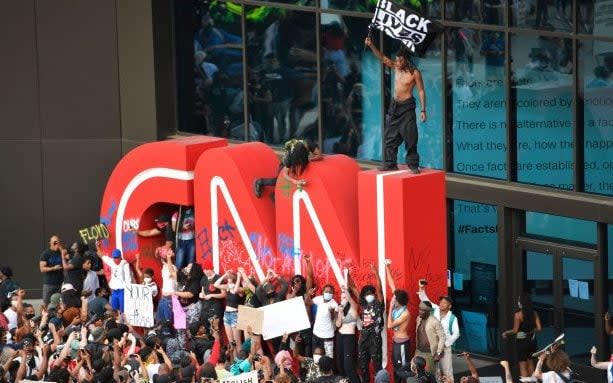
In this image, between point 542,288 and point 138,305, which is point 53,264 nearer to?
point 138,305

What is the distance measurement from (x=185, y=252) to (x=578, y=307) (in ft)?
21.7

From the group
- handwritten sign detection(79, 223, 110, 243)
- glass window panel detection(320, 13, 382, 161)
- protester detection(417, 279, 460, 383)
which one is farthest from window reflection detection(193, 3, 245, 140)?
protester detection(417, 279, 460, 383)

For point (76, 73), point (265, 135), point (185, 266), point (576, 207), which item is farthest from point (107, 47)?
point (576, 207)

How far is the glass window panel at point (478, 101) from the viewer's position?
27.0 meters

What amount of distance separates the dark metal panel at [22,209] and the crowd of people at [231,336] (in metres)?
4.92

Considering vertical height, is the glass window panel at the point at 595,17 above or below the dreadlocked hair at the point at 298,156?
above

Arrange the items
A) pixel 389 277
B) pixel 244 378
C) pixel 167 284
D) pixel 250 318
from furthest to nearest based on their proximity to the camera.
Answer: pixel 167 284
pixel 250 318
pixel 389 277
pixel 244 378

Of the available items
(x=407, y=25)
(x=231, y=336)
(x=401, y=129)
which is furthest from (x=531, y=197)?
(x=231, y=336)

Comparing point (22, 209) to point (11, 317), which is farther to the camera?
point (22, 209)

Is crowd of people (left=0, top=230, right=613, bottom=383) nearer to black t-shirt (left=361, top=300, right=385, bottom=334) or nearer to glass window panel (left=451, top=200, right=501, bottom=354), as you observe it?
black t-shirt (left=361, top=300, right=385, bottom=334)

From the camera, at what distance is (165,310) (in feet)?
90.9

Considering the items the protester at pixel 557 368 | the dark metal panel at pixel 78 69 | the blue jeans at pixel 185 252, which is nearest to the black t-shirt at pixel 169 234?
the blue jeans at pixel 185 252

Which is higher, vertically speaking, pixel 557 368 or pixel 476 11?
pixel 476 11

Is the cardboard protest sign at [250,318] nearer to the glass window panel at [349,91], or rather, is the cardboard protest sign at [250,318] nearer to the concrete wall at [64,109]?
the glass window panel at [349,91]
